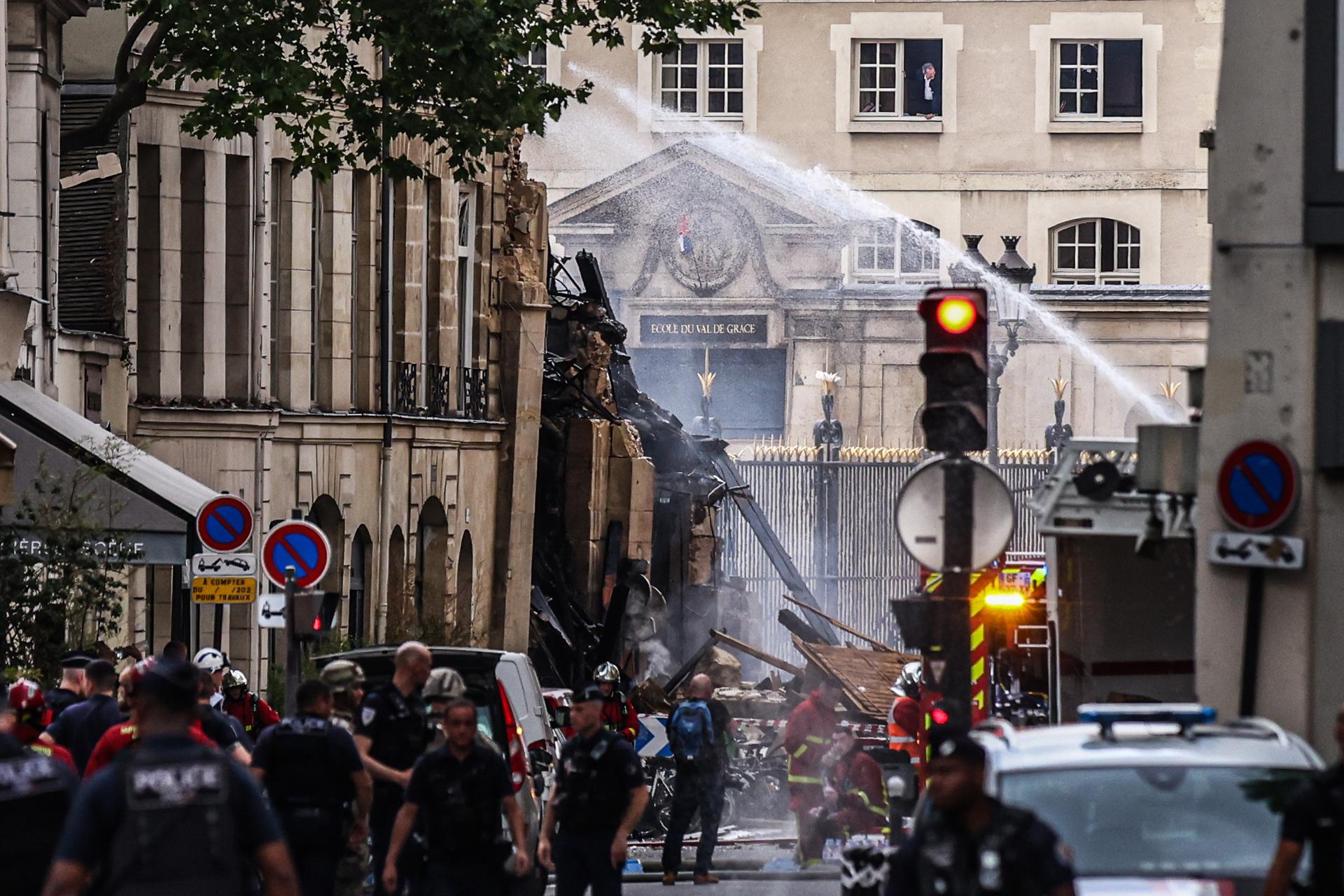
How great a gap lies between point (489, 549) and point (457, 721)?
24657 mm

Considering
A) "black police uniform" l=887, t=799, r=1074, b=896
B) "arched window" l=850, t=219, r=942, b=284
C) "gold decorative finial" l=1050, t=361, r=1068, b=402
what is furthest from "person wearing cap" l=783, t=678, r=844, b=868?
"arched window" l=850, t=219, r=942, b=284

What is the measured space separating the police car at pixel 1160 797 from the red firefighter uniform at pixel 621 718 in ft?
41.8

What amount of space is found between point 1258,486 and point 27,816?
20.7 feet

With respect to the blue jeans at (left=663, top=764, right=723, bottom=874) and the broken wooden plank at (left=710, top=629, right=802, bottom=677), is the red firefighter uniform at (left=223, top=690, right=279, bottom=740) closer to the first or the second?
the blue jeans at (left=663, top=764, right=723, bottom=874)

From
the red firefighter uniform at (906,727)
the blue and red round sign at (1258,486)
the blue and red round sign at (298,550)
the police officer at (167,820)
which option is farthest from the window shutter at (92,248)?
the police officer at (167,820)

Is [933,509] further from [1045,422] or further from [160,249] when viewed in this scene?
[1045,422]

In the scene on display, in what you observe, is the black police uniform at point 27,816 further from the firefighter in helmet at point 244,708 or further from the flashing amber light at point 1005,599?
the flashing amber light at point 1005,599

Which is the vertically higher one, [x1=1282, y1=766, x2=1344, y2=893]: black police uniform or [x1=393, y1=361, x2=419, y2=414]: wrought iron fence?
[x1=393, y1=361, x2=419, y2=414]: wrought iron fence

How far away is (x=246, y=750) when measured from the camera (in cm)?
1449

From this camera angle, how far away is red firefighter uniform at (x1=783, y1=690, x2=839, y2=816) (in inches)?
812

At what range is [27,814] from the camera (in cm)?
902

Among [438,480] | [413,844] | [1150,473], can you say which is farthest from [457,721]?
[438,480]

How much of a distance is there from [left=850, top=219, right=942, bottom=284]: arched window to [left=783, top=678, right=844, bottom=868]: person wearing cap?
44.3 metres

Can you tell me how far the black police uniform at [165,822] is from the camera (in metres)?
7.75
